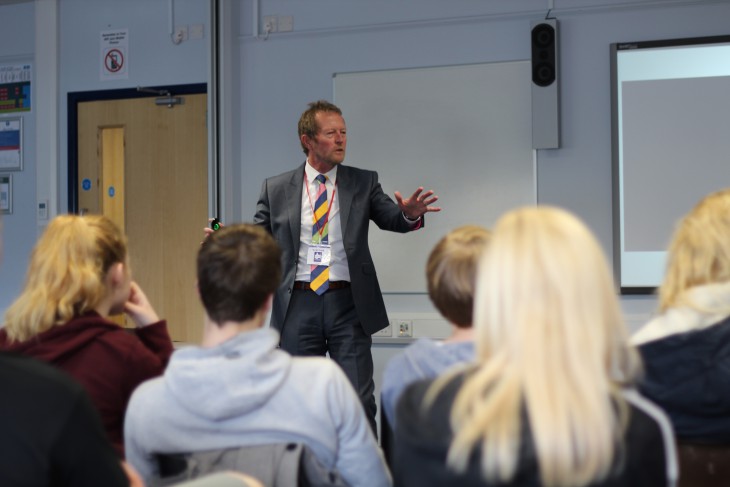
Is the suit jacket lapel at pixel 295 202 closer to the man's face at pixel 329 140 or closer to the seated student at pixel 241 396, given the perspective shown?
the man's face at pixel 329 140

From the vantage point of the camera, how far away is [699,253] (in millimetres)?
1781

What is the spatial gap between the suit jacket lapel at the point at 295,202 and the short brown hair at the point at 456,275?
1.97 m

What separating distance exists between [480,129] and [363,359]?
1728 millimetres

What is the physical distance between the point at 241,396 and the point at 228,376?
5cm

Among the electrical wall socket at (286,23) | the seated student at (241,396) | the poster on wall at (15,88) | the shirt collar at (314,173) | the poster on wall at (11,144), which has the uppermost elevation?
the electrical wall socket at (286,23)

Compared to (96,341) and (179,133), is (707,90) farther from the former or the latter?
(96,341)

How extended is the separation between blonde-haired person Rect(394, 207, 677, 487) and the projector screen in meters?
→ 3.41

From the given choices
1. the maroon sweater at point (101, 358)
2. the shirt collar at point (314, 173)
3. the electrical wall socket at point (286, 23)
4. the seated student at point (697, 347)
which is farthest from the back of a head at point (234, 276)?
the electrical wall socket at point (286, 23)

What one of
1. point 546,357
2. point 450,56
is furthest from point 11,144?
point 546,357

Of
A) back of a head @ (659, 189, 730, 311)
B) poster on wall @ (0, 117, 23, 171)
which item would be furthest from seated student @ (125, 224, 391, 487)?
poster on wall @ (0, 117, 23, 171)

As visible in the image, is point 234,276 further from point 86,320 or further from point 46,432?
point 46,432

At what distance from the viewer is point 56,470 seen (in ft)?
3.36

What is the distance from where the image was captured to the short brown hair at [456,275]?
1593 millimetres

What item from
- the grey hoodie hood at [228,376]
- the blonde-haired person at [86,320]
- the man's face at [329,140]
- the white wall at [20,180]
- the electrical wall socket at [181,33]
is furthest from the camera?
the white wall at [20,180]
